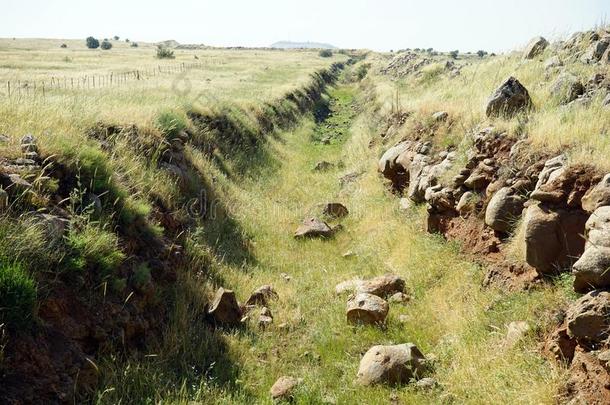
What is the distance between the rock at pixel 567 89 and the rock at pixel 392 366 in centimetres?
635

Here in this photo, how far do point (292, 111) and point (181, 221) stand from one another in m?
18.8

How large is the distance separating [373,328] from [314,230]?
3982 mm

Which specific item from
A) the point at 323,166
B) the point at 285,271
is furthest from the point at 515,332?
the point at 323,166

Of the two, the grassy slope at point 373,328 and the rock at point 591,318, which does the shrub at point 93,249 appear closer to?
the grassy slope at point 373,328

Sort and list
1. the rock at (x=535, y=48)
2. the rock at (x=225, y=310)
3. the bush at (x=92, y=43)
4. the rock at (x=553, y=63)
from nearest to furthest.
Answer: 1. the rock at (x=225, y=310)
2. the rock at (x=553, y=63)
3. the rock at (x=535, y=48)
4. the bush at (x=92, y=43)

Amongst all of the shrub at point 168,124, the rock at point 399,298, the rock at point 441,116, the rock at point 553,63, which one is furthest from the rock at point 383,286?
the rock at point 553,63

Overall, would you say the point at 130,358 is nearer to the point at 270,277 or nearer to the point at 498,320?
the point at 270,277

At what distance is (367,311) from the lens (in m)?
6.37

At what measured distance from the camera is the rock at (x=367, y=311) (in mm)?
6367

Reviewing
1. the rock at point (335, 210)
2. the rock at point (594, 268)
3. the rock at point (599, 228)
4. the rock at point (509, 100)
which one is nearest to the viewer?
the rock at point (594, 268)

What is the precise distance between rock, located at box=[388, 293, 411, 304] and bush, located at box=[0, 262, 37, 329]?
469 cm

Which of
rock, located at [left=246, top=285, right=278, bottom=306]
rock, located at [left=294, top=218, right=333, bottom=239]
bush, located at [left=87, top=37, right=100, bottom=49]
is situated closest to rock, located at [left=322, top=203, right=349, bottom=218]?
rock, located at [left=294, top=218, right=333, bottom=239]

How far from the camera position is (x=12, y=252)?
4277mm

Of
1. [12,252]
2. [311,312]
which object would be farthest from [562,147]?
[12,252]
